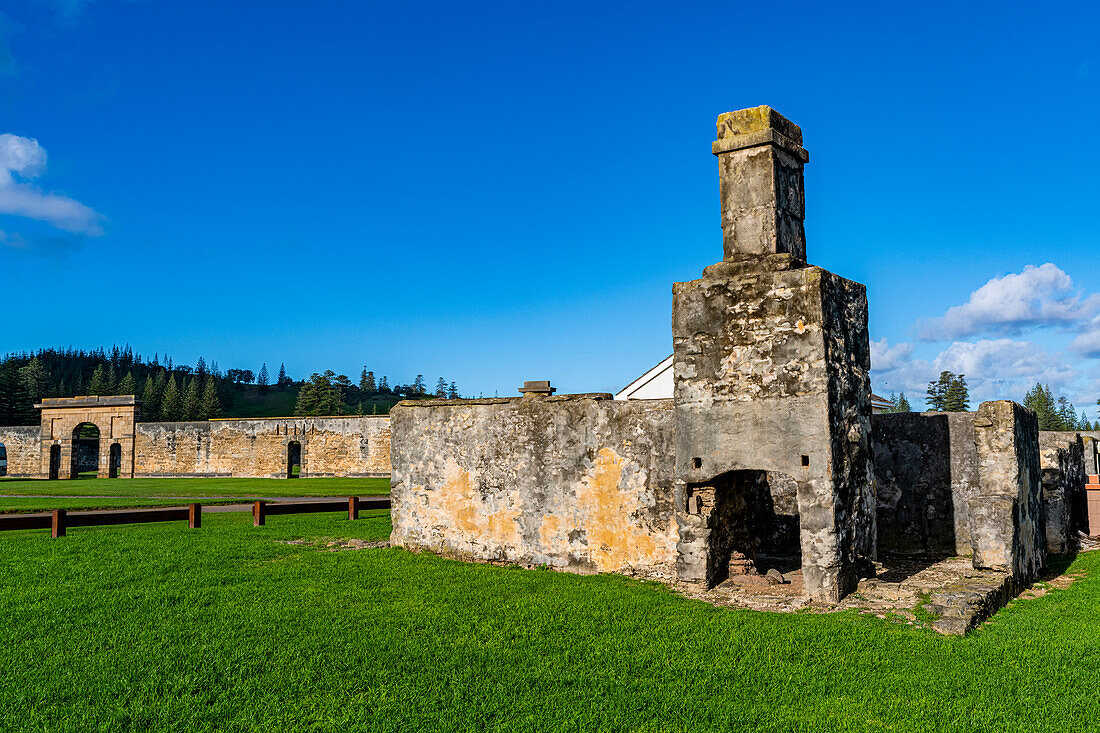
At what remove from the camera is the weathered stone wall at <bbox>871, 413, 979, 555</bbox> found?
11.0m

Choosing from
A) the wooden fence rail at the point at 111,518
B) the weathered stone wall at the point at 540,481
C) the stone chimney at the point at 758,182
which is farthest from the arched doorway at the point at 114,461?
the stone chimney at the point at 758,182

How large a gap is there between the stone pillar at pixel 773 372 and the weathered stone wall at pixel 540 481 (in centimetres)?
69

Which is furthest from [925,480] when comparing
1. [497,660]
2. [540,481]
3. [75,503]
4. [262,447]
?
[262,447]

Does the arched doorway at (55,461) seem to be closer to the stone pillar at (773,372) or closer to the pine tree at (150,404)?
the pine tree at (150,404)

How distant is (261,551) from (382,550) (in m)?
1.91

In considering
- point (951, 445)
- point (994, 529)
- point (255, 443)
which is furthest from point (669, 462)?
point (255, 443)

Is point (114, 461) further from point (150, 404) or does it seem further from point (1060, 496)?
point (1060, 496)

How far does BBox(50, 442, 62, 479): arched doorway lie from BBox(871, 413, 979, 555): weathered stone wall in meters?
43.5

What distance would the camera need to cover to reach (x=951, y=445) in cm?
1112

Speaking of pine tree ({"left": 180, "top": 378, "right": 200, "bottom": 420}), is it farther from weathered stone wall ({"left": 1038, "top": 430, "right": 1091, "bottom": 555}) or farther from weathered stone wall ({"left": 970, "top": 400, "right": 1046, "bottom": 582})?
weathered stone wall ({"left": 970, "top": 400, "right": 1046, "bottom": 582})

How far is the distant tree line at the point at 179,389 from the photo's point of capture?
6316 centimetres

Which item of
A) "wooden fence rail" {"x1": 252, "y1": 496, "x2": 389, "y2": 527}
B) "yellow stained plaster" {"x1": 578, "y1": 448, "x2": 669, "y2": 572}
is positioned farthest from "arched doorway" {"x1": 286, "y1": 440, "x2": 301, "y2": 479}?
"yellow stained plaster" {"x1": 578, "y1": 448, "x2": 669, "y2": 572}

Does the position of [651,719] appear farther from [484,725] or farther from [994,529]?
[994,529]

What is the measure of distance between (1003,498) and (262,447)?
33533 mm
